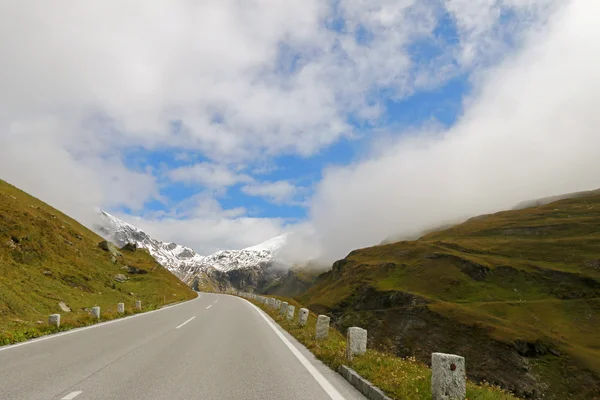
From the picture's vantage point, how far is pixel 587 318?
108 m

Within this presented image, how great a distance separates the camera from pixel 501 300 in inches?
4875

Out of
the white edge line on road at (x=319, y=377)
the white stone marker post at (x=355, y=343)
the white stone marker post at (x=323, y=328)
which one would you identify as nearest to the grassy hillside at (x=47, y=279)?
the white edge line on road at (x=319, y=377)

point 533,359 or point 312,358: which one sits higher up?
point 312,358

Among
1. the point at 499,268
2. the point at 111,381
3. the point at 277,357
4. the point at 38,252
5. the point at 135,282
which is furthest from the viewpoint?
the point at 499,268

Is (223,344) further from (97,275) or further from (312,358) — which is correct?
(97,275)

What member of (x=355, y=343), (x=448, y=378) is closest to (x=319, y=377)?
(x=355, y=343)

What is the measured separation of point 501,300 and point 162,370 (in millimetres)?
134024

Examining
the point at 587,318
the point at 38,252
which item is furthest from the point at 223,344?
the point at 587,318

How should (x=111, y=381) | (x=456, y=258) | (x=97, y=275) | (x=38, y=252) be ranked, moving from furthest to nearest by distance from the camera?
(x=456, y=258) → (x=97, y=275) → (x=38, y=252) → (x=111, y=381)

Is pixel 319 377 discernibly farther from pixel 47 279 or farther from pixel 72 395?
pixel 47 279

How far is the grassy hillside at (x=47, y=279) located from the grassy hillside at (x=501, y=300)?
225ft

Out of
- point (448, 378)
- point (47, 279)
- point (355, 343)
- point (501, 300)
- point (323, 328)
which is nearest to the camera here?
point (448, 378)

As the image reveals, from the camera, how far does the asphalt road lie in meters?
7.28

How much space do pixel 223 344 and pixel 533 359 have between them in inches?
3949
